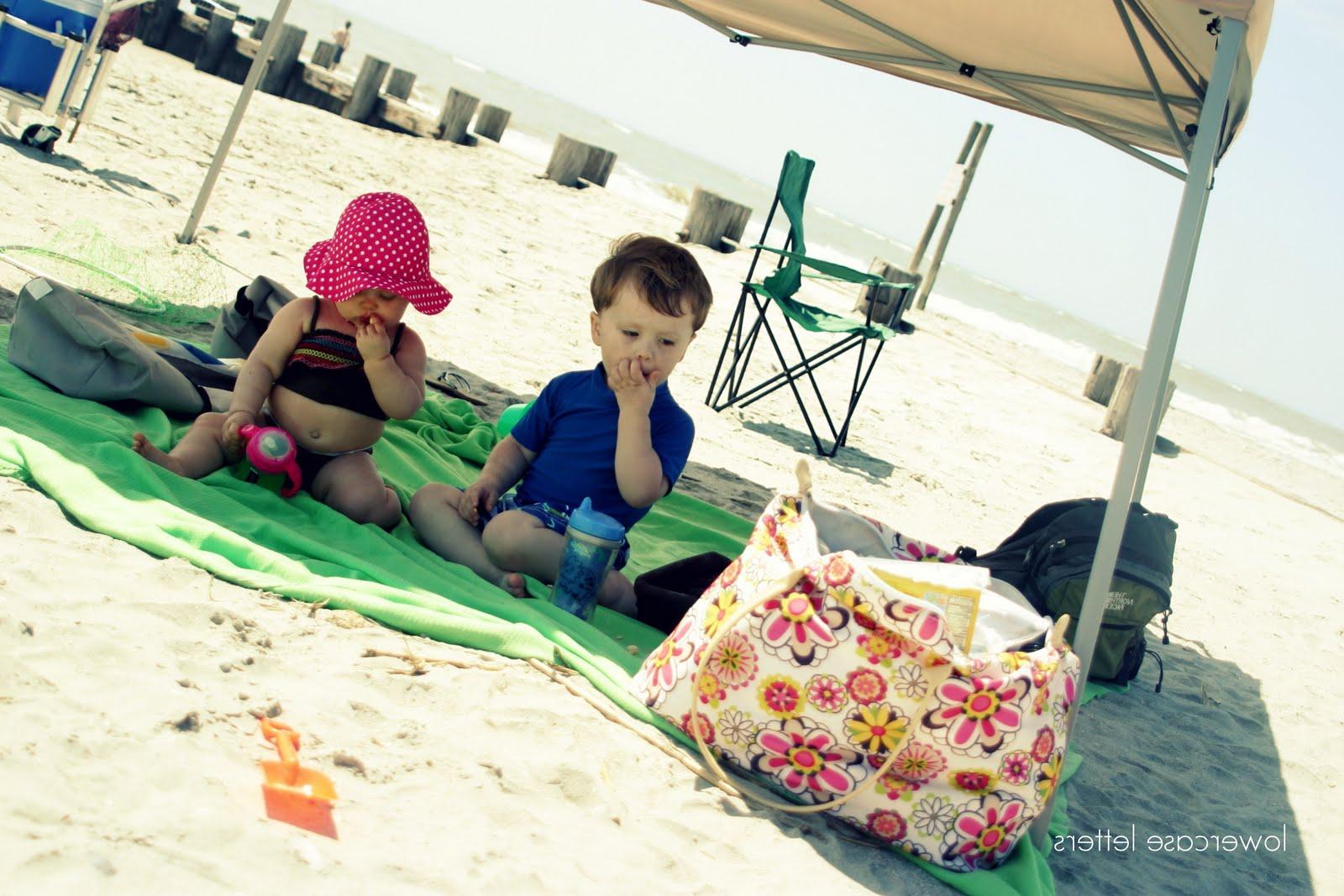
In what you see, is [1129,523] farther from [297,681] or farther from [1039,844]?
[297,681]

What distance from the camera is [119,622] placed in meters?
2.18

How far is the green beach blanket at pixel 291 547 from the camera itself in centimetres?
259

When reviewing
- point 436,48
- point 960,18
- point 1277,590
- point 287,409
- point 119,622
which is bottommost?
point 119,622

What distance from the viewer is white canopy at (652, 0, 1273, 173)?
3281 mm

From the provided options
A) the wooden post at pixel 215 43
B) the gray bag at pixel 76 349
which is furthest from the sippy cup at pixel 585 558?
the wooden post at pixel 215 43

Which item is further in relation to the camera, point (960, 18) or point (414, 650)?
point (960, 18)

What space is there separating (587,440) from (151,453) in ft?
3.85

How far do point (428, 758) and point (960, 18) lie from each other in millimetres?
3401

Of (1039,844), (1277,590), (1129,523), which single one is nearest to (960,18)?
(1129,523)

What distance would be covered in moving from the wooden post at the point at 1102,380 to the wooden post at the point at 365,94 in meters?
8.12

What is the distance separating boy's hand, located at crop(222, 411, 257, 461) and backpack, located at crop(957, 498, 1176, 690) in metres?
2.36

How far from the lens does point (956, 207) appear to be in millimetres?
12906

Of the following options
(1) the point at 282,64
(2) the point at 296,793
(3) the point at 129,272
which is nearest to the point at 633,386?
(2) the point at 296,793

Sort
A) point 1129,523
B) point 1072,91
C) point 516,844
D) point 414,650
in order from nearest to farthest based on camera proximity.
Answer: point 516,844 < point 414,650 < point 1129,523 < point 1072,91
